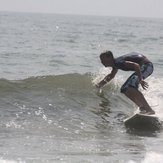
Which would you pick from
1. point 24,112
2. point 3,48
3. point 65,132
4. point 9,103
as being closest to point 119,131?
point 65,132

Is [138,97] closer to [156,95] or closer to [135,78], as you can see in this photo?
[135,78]

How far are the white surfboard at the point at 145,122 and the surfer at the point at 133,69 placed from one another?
1.05ft

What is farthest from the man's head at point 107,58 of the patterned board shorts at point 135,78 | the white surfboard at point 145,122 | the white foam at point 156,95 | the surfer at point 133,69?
the white foam at point 156,95

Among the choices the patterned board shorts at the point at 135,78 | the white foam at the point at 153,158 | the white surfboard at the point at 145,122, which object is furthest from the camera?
the patterned board shorts at the point at 135,78

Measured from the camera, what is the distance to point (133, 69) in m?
8.99

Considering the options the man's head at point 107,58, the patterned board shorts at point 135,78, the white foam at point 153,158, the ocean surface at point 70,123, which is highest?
the man's head at point 107,58

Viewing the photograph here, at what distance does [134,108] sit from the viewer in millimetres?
11117

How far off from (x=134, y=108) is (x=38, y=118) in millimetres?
2765

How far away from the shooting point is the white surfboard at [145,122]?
880 cm

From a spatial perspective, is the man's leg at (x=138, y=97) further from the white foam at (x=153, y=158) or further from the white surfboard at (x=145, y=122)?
the white foam at (x=153, y=158)

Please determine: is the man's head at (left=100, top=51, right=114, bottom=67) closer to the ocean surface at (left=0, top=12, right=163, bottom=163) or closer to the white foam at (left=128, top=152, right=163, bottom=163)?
the ocean surface at (left=0, top=12, right=163, bottom=163)

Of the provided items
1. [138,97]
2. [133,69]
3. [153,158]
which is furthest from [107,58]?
[153,158]

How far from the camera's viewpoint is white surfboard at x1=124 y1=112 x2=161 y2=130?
880 cm

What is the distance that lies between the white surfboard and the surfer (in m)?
0.32
